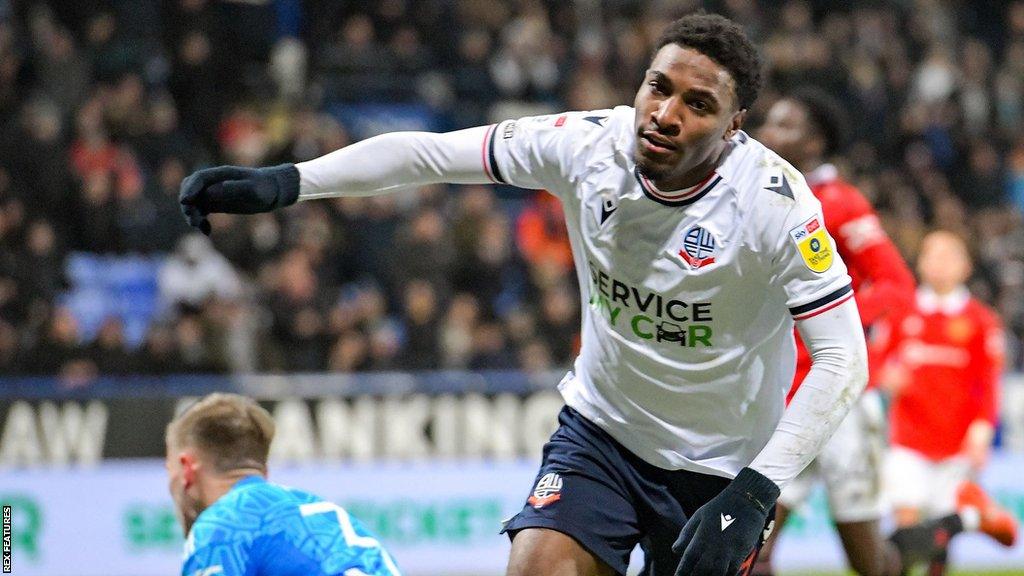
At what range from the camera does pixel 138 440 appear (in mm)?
11352

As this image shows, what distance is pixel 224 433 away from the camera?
4387 millimetres

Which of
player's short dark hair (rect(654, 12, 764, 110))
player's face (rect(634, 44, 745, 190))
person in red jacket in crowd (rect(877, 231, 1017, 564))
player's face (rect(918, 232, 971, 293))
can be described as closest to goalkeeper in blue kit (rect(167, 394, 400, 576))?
player's face (rect(634, 44, 745, 190))

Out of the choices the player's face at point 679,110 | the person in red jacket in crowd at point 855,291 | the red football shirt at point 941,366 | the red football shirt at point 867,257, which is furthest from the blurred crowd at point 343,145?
the player's face at point 679,110

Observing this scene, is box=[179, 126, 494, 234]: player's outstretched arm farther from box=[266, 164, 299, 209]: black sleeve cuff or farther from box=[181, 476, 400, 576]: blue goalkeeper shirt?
box=[181, 476, 400, 576]: blue goalkeeper shirt

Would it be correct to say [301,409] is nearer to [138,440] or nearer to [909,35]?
[138,440]

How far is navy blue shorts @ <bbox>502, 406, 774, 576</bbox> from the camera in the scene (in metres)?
4.36

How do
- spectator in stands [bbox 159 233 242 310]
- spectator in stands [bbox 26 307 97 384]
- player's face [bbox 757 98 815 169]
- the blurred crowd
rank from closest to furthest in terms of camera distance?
player's face [bbox 757 98 815 169] → spectator in stands [bbox 26 307 97 384] → the blurred crowd → spectator in stands [bbox 159 233 242 310]

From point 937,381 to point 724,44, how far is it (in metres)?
6.69

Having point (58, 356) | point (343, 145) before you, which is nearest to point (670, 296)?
point (58, 356)

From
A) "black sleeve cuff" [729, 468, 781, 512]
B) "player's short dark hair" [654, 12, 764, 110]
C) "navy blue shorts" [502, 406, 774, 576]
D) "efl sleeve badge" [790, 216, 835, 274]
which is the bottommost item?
"navy blue shorts" [502, 406, 774, 576]

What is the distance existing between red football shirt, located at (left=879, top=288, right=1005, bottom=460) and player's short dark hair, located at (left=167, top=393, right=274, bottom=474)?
634 centimetres

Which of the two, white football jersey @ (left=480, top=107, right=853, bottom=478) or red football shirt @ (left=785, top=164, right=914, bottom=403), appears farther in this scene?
red football shirt @ (left=785, top=164, right=914, bottom=403)

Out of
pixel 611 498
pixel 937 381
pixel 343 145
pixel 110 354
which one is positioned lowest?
pixel 937 381

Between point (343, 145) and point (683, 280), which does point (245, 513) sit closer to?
point (683, 280)
